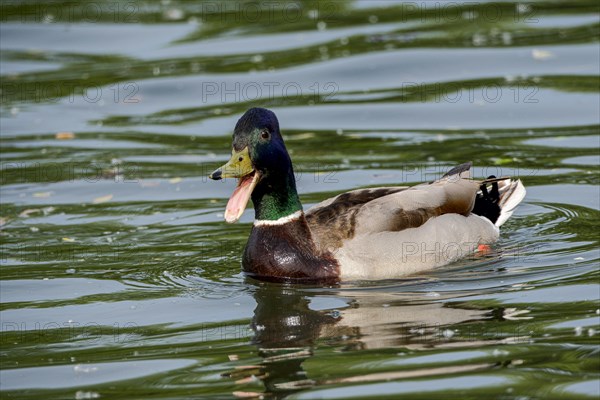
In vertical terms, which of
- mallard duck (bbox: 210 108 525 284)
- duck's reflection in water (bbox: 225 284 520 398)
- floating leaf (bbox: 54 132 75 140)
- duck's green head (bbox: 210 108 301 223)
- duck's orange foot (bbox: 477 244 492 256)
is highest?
floating leaf (bbox: 54 132 75 140)

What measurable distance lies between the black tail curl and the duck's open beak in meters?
2.33

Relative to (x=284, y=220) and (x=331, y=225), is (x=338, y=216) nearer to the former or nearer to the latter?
(x=331, y=225)

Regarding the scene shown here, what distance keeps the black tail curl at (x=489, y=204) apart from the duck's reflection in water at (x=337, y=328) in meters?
2.13

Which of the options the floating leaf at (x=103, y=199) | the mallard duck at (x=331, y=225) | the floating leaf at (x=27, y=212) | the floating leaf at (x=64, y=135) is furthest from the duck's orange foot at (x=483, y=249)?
the floating leaf at (x=64, y=135)

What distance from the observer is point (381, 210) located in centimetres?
991

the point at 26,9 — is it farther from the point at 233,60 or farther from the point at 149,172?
the point at 149,172

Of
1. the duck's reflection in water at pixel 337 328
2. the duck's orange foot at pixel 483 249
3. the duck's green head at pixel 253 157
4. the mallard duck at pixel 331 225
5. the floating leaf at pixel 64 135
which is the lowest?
the duck's reflection in water at pixel 337 328

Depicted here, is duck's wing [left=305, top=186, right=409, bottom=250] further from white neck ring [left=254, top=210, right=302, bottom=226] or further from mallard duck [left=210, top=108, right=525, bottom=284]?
white neck ring [left=254, top=210, right=302, bottom=226]

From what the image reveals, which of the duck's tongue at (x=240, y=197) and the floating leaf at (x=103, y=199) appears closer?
the duck's tongue at (x=240, y=197)

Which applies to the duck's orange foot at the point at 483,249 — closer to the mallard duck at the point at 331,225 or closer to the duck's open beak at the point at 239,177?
the mallard duck at the point at 331,225

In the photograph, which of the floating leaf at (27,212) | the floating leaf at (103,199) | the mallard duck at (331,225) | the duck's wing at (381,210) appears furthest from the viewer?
the floating leaf at (103,199)

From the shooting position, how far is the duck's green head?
31.3ft

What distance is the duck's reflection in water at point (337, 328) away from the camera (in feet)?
24.1

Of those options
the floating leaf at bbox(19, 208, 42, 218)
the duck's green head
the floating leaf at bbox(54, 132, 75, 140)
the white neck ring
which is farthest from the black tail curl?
the floating leaf at bbox(54, 132, 75, 140)
